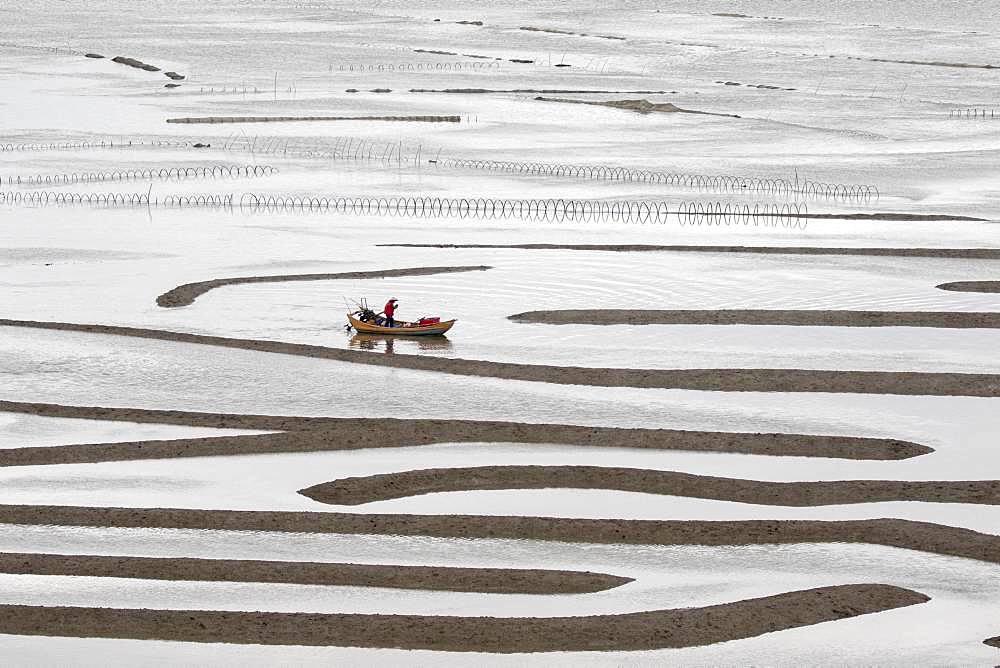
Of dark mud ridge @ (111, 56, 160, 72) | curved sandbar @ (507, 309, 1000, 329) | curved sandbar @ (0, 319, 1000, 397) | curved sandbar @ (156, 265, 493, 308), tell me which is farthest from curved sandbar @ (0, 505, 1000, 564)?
dark mud ridge @ (111, 56, 160, 72)

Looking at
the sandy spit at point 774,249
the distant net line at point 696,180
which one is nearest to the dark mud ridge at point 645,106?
the distant net line at point 696,180

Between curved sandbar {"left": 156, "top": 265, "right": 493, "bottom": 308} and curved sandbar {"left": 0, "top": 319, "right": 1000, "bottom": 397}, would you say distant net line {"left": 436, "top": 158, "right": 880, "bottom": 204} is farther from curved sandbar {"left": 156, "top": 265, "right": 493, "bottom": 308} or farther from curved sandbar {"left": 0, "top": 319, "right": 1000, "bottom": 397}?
curved sandbar {"left": 0, "top": 319, "right": 1000, "bottom": 397}

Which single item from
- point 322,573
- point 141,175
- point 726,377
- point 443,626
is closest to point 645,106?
point 141,175

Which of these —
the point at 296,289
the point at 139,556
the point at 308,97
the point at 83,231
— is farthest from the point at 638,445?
the point at 308,97

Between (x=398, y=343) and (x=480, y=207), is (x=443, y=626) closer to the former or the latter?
(x=398, y=343)

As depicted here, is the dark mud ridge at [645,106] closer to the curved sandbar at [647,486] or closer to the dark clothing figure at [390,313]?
the dark clothing figure at [390,313]
